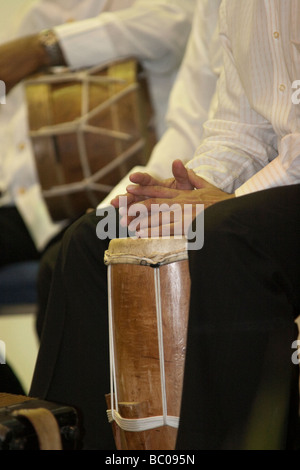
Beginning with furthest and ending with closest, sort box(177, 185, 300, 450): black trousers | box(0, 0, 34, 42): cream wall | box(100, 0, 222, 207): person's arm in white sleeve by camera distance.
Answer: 1. box(0, 0, 34, 42): cream wall
2. box(100, 0, 222, 207): person's arm in white sleeve
3. box(177, 185, 300, 450): black trousers

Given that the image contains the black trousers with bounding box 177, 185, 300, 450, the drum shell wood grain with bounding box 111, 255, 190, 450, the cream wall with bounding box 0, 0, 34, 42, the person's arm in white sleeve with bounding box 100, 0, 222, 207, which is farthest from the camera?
the cream wall with bounding box 0, 0, 34, 42

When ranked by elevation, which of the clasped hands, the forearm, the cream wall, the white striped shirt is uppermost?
the cream wall

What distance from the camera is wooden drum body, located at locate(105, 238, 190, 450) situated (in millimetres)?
1001

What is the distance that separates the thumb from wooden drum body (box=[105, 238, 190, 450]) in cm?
21

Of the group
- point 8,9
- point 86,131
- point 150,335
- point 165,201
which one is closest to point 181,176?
point 165,201

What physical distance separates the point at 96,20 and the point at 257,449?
5.25ft

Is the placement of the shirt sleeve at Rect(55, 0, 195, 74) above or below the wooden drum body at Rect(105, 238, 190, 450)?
above

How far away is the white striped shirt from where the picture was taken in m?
1.12

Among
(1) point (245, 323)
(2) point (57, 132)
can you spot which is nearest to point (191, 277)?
(1) point (245, 323)

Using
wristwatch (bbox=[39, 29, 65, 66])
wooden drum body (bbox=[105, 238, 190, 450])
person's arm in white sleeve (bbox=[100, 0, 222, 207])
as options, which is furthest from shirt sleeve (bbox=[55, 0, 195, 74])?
wooden drum body (bbox=[105, 238, 190, 450])

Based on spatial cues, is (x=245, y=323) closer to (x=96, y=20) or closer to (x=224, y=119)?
(x=224, y=119)

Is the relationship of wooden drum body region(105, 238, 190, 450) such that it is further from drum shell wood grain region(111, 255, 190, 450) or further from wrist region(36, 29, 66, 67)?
wrist region(36, 29, 66, 67)

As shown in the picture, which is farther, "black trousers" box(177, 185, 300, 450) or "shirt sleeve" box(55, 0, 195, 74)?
"shirt sleeve" box(55, 0, 195, 74)

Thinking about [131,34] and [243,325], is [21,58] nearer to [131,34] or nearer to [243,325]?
[131,34]
